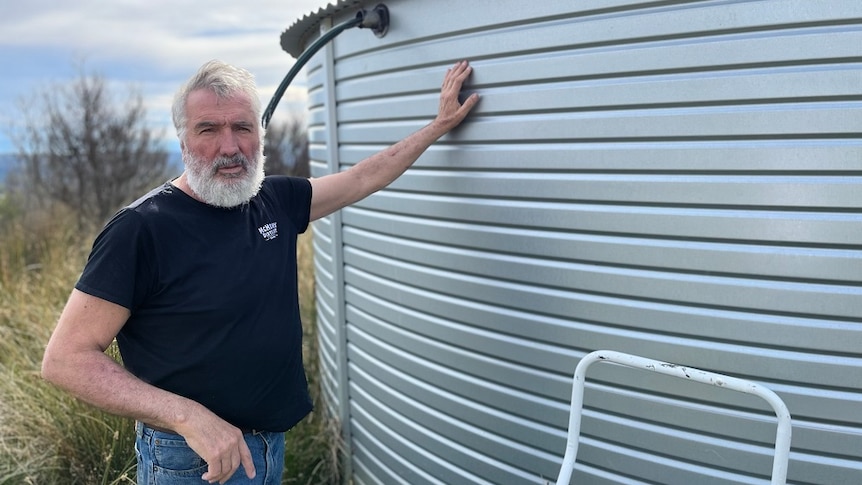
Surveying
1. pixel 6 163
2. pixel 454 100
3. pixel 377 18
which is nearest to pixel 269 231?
pixel 454 100

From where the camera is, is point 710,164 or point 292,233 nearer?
point 710,164

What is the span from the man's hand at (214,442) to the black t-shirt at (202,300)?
25 cm

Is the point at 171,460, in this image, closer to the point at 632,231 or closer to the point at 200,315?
the point at 200,315

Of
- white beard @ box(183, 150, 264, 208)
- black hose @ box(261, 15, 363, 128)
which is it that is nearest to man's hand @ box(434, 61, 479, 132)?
black hose @ box(261, 15, 363, 128)

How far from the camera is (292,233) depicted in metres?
2.85

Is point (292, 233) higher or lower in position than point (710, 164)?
lower

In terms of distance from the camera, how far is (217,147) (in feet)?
8.19

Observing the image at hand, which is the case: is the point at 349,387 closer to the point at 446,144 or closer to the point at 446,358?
the point at 446,358

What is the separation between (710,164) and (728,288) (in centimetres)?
39

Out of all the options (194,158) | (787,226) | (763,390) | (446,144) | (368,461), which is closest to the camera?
(763,390)

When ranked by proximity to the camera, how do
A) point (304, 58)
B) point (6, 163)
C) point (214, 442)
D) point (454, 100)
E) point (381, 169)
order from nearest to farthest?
point (214, 442), point (454, 100), point (381, 169), point (304, 58), point (6, 163)

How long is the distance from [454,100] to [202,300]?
122cm

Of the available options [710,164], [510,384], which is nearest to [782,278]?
[710,164]

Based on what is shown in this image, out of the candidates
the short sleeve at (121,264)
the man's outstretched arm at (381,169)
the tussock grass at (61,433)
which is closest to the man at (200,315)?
the short sleeve at (121,264)
